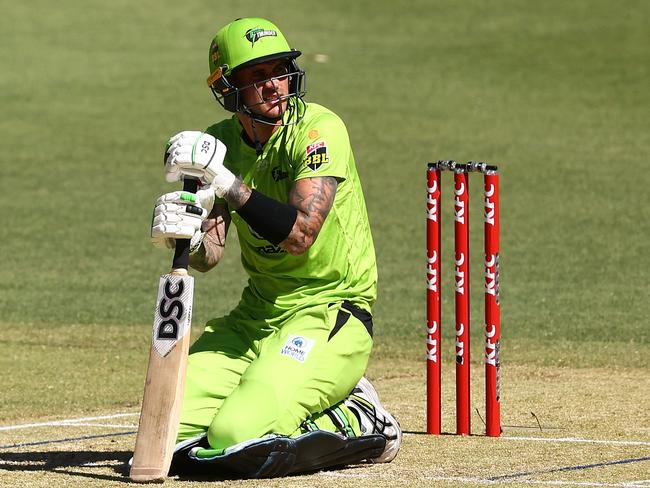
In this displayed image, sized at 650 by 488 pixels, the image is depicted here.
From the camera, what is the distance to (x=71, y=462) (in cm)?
619

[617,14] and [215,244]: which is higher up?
[617,14]

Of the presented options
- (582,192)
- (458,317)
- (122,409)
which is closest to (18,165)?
(582,192)

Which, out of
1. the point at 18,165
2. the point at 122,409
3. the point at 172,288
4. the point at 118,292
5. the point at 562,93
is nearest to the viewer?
the point at 172,288

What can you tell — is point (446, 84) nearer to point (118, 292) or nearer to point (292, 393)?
point (118, 292)

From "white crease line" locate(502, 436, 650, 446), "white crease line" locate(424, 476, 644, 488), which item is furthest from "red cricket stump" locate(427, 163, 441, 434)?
"white crease line" locate(424, 476, 644, 488)

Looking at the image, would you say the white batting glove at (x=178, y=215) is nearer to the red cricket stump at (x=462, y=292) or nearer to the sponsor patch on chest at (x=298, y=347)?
the sponsor patch on chest at (x=298, y=347)

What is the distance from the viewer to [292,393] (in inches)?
232

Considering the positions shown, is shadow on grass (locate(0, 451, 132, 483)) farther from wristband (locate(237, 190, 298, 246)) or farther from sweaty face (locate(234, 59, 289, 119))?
sweaty face (locate(234, 59, 289, 119))

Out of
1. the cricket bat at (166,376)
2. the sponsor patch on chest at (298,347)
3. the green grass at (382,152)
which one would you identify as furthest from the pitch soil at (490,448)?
the green grass at (382,152)

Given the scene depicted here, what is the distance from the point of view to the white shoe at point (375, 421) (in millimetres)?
6160

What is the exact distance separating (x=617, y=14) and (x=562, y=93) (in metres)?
6.11

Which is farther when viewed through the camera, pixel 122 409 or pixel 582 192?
pixel 582 192

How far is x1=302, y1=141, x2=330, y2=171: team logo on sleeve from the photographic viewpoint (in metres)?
6.10

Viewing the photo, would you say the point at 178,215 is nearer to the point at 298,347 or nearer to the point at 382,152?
the point at 298,347
